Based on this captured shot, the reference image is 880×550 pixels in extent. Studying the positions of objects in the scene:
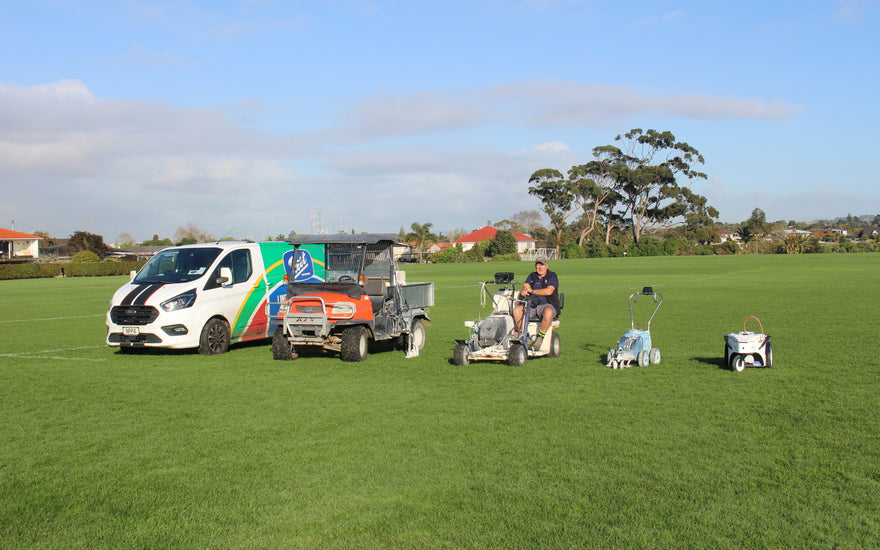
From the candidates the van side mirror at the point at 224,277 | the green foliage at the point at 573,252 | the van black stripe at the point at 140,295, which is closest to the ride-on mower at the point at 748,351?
the van side mirror at the point at 224,277

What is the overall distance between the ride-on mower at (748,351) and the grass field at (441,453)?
0.96ft

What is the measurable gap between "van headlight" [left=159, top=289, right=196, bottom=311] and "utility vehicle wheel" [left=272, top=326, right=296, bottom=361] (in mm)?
1959

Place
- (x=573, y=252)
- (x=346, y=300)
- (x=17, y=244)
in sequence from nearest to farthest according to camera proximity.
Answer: (x=346, y=300) → (x=573, y=252) → (x=17, y=244)

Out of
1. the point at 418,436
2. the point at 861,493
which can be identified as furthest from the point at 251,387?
the point at 861,493

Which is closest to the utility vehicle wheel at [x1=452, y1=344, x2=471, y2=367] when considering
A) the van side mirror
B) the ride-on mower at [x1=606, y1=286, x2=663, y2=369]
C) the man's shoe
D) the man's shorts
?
the man's shoe

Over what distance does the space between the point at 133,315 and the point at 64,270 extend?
53.4 m

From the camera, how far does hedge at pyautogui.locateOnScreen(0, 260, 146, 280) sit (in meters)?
56.7

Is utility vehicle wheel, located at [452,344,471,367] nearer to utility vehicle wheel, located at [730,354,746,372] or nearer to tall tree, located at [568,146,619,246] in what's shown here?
utility vehicle wheel, located at [730,354,746,372]

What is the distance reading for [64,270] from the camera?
5962 cm

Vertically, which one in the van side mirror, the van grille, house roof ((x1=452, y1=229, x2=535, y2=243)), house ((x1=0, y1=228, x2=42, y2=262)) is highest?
house roof ((x1=452, y1=229, x2=535, y2=243))

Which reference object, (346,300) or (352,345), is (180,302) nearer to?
(346,300)

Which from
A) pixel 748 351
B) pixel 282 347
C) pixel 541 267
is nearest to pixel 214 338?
pixel 282 347

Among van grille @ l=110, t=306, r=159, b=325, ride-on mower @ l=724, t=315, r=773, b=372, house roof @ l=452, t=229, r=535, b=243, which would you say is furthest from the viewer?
house roof @ l=452, t=229, r=535, b=243

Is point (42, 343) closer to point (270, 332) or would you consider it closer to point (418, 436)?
point (270, 332)
